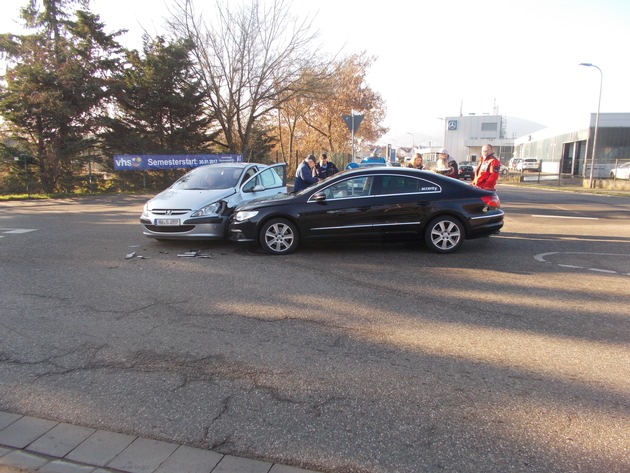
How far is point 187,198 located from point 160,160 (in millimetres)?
14881

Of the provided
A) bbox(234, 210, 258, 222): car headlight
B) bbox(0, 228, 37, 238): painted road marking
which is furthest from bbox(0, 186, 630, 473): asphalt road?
bbox(0, 228, 37, 238): painted road marking

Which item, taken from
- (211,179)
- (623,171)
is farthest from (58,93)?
(623,171)

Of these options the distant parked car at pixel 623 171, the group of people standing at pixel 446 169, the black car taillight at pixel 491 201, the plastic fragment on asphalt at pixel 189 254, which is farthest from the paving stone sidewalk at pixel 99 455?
the distant parked car at pixel 623 171

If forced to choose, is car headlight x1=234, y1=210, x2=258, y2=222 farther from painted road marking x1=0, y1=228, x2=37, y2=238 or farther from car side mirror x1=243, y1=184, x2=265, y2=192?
painted road marking x1=0, y1=228, x2=37, y2=238

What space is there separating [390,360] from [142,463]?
2087 mm

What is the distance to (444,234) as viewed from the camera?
8.04 metres

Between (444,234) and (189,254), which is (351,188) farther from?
(189,254)

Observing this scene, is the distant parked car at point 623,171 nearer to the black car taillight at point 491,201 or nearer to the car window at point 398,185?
the black car taillight at point 491,201

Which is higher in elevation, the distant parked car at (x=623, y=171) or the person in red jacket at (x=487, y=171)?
the distant parked car at (x=623, y=171)

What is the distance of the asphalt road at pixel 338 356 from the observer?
9.31 feet

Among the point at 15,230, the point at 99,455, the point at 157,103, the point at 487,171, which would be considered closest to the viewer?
the point at 99,455

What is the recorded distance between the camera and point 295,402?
3.25m

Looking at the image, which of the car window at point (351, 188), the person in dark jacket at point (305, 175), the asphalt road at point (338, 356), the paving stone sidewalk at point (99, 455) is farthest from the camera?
the person in dark jacket at point (305, 175)

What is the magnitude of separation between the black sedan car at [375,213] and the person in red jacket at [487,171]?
1720 mm
